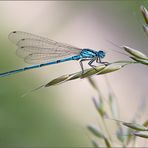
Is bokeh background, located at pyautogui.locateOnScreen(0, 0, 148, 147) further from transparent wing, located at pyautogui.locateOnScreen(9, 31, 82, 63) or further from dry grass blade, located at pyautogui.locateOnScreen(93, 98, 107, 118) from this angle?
dry grass blade, located at pyautogui.locateOnScreen(93, 98, 107, 118)

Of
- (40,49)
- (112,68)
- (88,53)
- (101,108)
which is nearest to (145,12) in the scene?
(112,68)

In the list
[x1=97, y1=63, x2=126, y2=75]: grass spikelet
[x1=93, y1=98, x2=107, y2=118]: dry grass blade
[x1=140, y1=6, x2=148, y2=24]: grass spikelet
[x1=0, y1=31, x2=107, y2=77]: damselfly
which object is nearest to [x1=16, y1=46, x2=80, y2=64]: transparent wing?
[x1=0, y1=31, x2=107, y2=77]: damselfly

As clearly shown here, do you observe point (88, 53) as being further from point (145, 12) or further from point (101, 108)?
point (145, 12)

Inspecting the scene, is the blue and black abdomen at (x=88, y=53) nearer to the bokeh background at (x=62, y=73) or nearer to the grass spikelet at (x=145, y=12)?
the bokeh background at (x=62, y=73)

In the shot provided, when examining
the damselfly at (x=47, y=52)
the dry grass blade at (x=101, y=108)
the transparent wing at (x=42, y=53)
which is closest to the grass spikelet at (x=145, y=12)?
the dry grass blade at (x=101, y=108)

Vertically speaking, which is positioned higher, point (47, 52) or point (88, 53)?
point (47, 52)

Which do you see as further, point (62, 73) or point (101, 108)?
point (62, 73)
